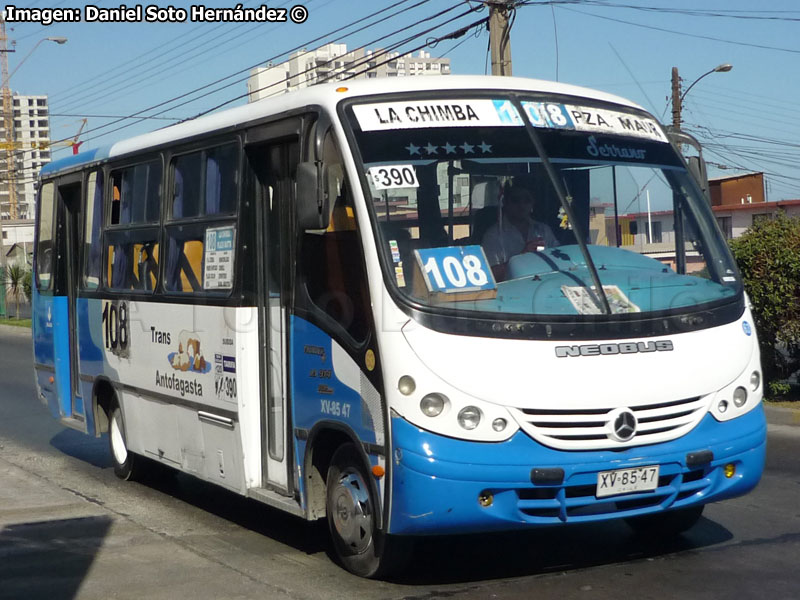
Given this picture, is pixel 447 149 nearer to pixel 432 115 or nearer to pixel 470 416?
pixel 432 115

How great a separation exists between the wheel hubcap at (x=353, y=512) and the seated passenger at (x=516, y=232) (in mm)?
1470

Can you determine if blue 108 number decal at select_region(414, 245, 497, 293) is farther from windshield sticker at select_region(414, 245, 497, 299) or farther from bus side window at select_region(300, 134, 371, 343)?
bus side window at select_region(300, 134, 371, 343)

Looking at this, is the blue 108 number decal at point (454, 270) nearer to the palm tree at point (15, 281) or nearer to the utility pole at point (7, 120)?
the palm tree at point (15, 281)

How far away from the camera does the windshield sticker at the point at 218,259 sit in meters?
7.62

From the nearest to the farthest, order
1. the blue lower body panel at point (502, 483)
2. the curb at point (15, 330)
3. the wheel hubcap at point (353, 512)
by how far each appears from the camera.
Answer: the blue lower body panel at point (502, 483) < the wheel hubcap at point (353, 512) < the curb at point (15, 330)

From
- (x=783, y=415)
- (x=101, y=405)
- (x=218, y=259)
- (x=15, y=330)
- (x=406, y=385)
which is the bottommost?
(x=15, y=330)

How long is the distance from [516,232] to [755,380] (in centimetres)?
160

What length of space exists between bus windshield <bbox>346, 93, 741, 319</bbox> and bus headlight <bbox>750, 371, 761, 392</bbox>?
0.47 meters

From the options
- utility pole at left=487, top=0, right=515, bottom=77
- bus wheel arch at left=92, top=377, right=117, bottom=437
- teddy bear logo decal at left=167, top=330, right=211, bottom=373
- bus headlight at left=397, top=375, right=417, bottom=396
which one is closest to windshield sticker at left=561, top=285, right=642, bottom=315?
bus headlight at left=397, top=375, right=417, bottom=396

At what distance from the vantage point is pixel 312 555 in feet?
23.2

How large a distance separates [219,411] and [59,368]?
426 cm

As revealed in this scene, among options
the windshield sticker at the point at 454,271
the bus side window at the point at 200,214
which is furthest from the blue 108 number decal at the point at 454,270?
the bus side window at the point at 200,214

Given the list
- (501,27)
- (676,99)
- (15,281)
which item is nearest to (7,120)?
(15,281)

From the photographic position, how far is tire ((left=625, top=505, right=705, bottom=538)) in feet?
22.9
